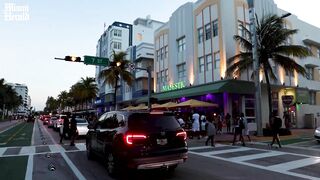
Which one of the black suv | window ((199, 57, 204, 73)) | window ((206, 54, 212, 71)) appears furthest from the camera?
window ((199, 57, 204, 73))

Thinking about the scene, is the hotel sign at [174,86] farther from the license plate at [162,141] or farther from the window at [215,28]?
the license plate at [162,141]

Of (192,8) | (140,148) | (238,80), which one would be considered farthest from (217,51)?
(140,148)

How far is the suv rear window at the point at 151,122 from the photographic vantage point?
7750 mm

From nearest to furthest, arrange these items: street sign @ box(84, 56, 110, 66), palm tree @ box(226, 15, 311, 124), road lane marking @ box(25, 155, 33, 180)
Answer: road lane marking @ box(25, 155, 33, 180), palm tree @ box(226, 15, 311, 124), street sign @ box(84, 56, 110, 66)

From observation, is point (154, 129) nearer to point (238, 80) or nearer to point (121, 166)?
point (121, 166)

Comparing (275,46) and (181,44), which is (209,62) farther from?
(275,46)

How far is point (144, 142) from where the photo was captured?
749cm

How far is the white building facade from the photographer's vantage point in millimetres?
27656

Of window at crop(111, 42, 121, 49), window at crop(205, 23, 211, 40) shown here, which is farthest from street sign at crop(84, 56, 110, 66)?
window at crop(111, 42, 121, 49)

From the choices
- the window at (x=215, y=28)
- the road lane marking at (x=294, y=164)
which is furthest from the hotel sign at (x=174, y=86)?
the road lane marking at (x=294, y=164)

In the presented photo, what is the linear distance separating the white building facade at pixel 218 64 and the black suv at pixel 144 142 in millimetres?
17502

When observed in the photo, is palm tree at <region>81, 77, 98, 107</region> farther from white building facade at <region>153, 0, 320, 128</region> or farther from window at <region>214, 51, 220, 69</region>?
window at <region>214, 51, 220, 69</region>

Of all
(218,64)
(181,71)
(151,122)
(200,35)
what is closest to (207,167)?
(151,122)

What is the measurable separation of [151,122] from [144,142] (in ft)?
2.05
